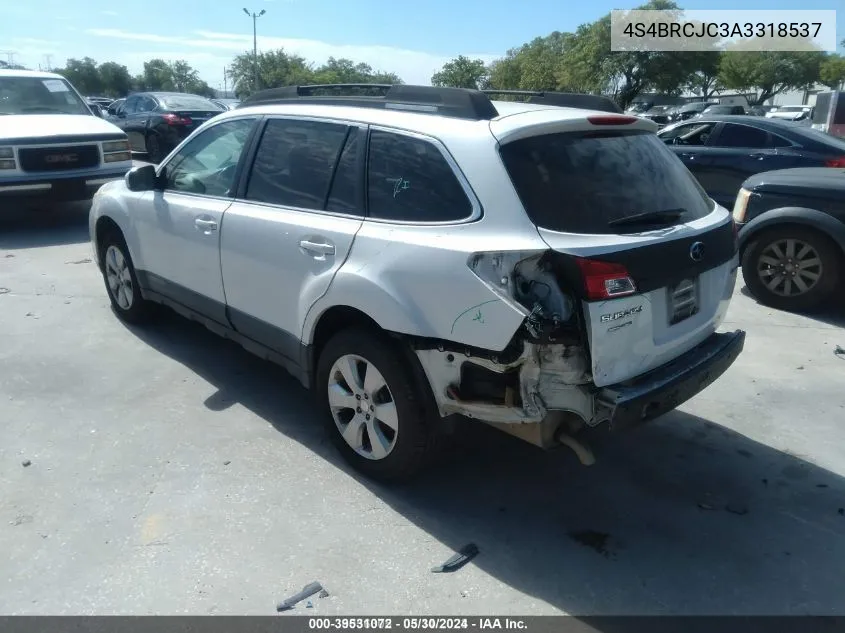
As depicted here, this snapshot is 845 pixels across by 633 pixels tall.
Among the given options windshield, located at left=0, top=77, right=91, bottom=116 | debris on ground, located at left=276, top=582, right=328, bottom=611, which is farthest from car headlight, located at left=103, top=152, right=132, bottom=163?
debris on ground, located at left=276, top=582, right=328, bottom=611

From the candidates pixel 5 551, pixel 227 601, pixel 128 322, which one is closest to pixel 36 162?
pixel 128 322

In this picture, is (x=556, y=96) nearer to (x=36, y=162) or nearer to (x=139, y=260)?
(x=139, y=260)

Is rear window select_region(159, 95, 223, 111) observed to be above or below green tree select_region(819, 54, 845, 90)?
below

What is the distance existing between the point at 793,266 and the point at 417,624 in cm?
524

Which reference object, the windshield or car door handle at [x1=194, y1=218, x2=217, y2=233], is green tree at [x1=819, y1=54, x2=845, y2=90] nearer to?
the windshield

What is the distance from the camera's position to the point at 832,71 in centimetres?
5566

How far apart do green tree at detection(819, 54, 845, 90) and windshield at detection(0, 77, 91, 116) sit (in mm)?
60130

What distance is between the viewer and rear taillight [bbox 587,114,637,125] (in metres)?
3.43

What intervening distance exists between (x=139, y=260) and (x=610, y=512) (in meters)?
3.72

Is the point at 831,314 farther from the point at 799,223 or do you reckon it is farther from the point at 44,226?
the point at 44,226

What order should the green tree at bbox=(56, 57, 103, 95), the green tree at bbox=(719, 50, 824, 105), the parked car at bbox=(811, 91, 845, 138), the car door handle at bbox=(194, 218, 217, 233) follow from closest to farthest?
the car door handle at bbox=(194, 218, 217, 233) < the parked car at bbox=(811, 91, 845, 138) < the green tree at bbox=(719, 50, 824, 105) < the green tree at bbox=(56, 57, 103, 95)

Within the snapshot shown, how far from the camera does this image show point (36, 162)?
353 inches

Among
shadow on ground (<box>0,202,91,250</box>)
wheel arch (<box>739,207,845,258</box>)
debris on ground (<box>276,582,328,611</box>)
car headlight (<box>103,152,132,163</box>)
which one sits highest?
car headlight (<box>103,152,132,163</box>)

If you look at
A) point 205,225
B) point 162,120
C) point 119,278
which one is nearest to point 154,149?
point 162,120
